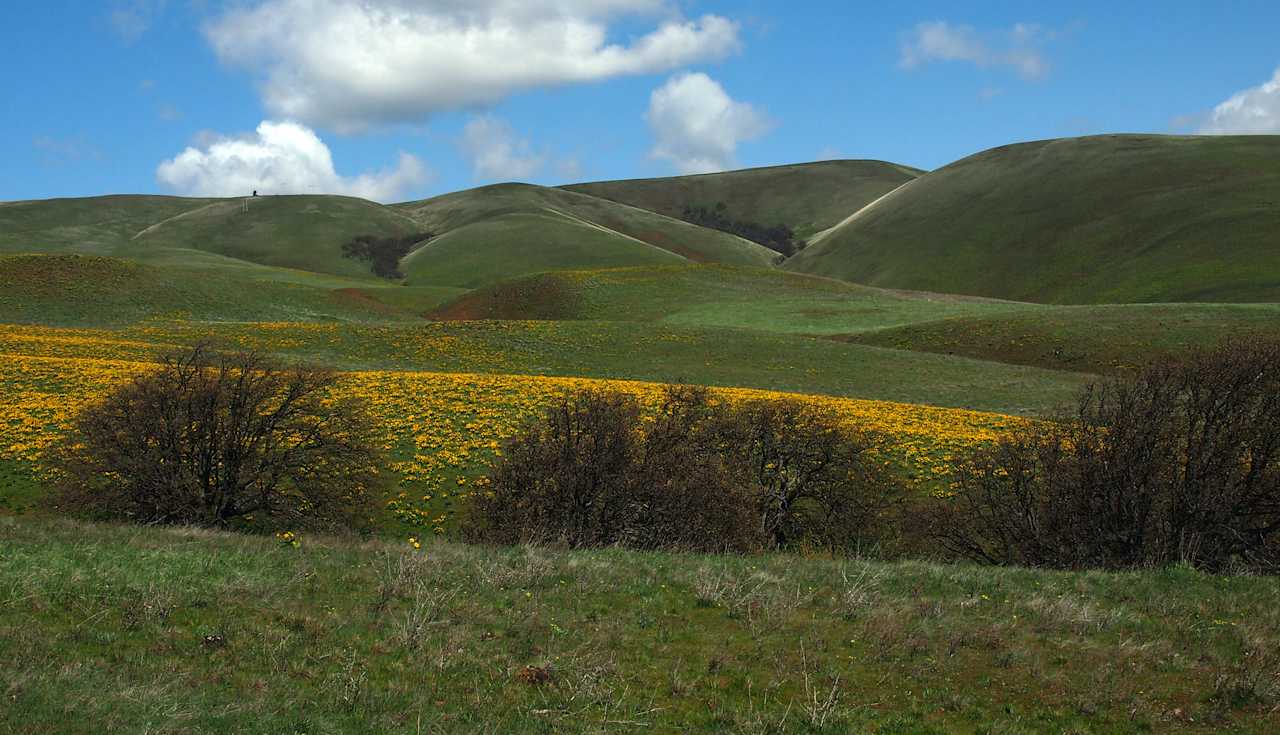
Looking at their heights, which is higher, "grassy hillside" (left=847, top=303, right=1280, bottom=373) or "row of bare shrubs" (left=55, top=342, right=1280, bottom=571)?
"grassy hillside" (left=847, top=303, right=1280, bottom=373)

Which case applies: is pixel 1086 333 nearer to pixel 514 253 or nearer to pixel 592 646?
pixel 592 646

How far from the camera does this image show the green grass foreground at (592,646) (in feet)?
29.5

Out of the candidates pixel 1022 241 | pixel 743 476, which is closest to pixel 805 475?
pixel 743 476

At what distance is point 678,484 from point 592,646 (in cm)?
1066

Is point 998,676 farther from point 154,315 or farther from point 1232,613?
point 154,315

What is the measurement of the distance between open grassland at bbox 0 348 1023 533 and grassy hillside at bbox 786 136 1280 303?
7744 cm

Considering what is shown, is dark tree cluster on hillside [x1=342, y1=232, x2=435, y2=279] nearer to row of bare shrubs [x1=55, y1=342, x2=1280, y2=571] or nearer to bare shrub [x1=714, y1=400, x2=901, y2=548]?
row of bare shrubs [x1=55, y1=342, x2=1280, y2=571]

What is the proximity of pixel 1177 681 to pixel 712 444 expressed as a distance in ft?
50.6

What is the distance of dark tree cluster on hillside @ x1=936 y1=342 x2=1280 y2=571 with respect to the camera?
20.1 m

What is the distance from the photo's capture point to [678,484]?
71.4 feet

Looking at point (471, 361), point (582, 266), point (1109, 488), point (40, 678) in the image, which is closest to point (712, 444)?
point (1109, 488)

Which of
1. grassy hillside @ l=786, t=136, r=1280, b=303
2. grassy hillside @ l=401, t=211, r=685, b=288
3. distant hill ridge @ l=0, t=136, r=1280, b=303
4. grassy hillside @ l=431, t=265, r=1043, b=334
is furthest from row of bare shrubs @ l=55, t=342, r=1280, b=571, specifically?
grassy hillside @ l=401, t=211, r=685, b=288

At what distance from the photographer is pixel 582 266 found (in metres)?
160

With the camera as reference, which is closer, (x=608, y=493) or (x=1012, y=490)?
(x=608, y=493)
